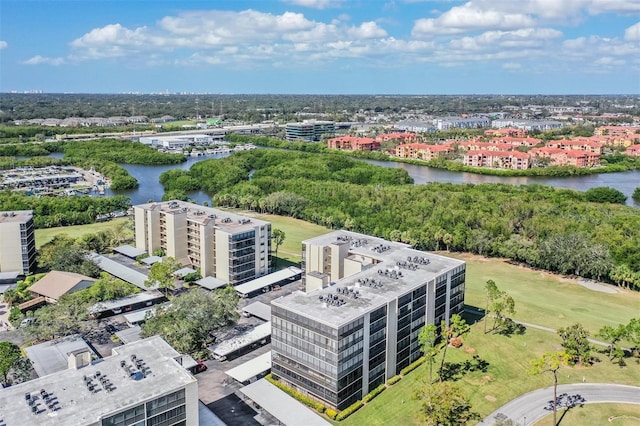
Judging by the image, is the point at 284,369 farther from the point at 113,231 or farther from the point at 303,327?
the point at 113,231

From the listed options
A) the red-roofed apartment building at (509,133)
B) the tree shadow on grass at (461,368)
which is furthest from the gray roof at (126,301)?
the red-roofed apartment building at (509,133)

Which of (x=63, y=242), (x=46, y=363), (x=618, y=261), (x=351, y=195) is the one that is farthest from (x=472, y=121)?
(x=46, y=363)

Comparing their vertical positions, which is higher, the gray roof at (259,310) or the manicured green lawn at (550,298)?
the gray roof at (259,310)

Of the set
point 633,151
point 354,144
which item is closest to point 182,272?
point 354,144

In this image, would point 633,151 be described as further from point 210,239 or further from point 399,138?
point 210,239

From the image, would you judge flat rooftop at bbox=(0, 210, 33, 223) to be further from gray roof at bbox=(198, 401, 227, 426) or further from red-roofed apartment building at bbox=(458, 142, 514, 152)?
red-roofed apartment building at bbox=(458, 142, 514, 152)

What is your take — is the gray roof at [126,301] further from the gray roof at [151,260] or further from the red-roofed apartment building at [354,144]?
the red-roofed apartment building at [354,144]

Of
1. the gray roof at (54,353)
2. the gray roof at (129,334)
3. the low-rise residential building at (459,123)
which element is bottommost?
the gray roof at (129,334)
